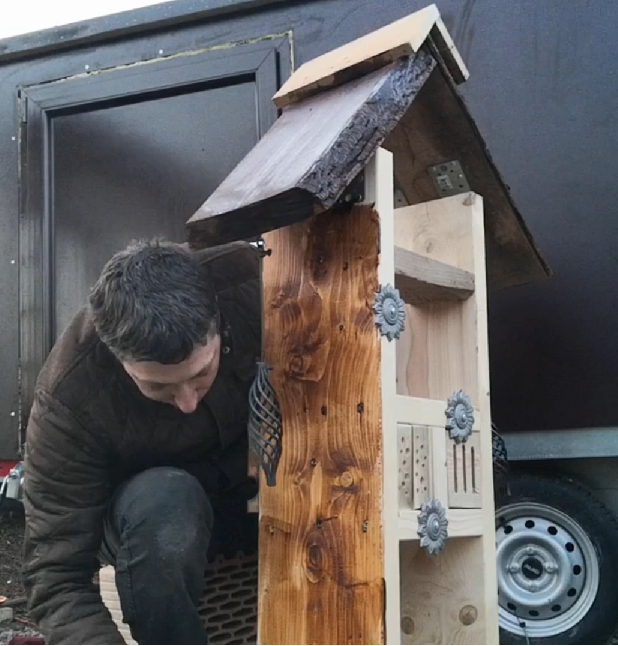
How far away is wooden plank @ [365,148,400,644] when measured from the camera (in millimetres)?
1412

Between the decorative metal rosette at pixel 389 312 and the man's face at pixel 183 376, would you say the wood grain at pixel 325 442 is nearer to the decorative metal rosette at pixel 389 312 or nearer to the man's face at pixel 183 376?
the decorative metal rosette at pixel 389 312

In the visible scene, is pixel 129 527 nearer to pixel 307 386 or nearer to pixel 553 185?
pixel 307 386

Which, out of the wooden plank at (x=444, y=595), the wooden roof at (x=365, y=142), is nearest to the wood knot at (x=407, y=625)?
the wooden plank at (x=444, y=595)

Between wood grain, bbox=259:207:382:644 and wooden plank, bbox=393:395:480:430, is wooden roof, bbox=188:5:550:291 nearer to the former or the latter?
wood grain, bbox=259:207:382:644

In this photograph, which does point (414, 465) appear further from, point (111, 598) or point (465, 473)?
point (111, 598)

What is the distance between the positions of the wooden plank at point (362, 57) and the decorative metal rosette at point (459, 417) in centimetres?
68

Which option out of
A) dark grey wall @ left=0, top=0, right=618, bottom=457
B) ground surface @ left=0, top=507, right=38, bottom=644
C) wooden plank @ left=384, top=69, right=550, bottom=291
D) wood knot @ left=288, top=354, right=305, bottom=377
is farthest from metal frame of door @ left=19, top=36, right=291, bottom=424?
wood knot @ left=288, top=354, right=305, bottom=377

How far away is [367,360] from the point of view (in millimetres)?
1478

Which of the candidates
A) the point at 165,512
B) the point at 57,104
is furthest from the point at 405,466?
the point at 57,104

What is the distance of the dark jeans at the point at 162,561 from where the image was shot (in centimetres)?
160

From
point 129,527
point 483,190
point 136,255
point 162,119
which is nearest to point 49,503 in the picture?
point 129,527

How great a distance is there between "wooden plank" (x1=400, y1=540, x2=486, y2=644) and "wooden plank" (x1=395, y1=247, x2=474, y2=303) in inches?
18.3

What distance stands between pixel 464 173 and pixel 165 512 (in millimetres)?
992

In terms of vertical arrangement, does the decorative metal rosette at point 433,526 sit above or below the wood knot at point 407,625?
above
